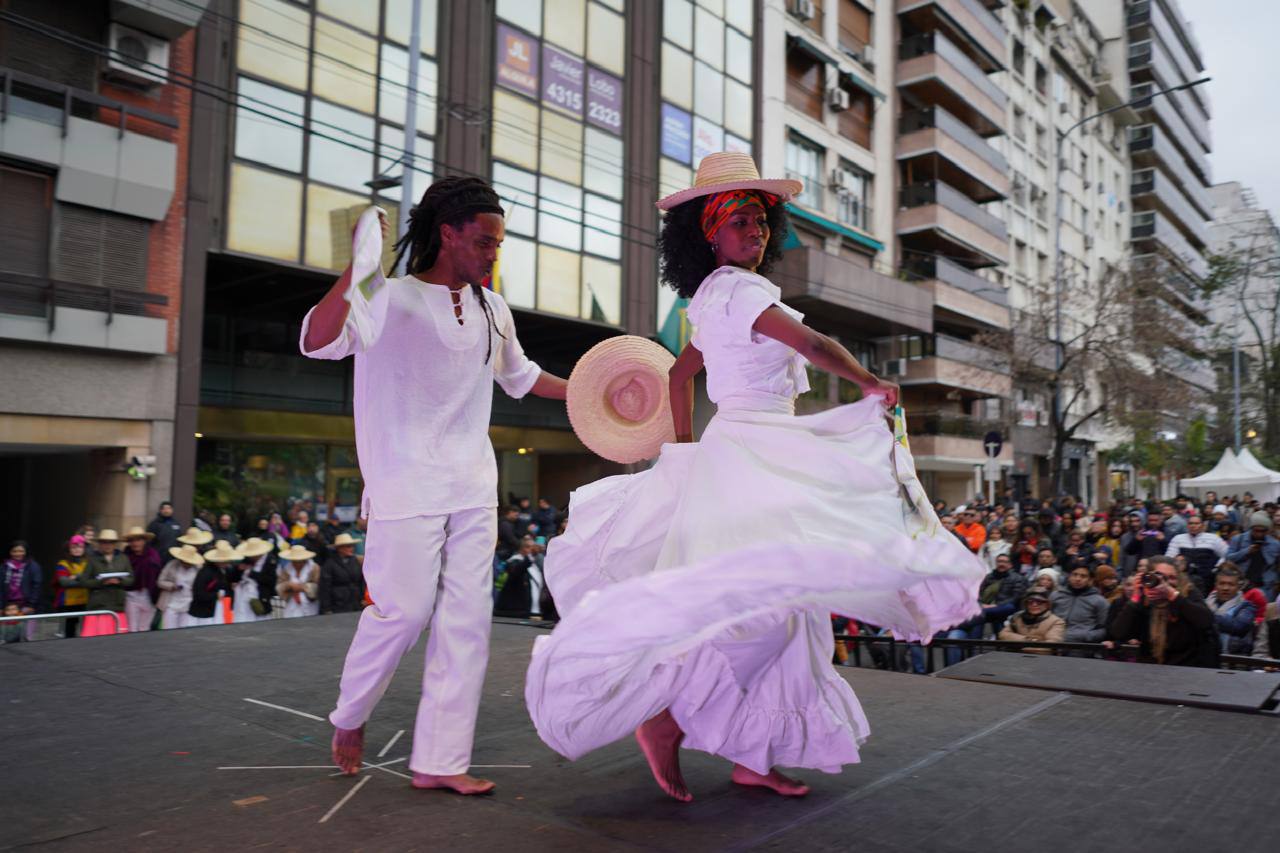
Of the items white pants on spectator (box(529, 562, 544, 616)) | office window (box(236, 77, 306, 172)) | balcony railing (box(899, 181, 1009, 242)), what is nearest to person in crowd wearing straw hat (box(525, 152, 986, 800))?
white pants on spectator (box(529, 562, 544, 616))

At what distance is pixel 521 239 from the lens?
65.9 feet

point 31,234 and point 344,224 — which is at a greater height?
point 344,224

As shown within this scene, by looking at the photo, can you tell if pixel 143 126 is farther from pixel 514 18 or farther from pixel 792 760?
pixel 792 760

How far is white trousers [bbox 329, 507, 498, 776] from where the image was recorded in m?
3.31

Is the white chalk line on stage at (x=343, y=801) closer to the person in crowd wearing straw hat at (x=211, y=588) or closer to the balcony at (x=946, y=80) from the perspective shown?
the person in crowd wearing straw hat at (x=211, y=588)

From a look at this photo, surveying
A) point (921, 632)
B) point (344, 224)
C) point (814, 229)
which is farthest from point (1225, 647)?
point (814, 229)

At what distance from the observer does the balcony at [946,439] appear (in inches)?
1328

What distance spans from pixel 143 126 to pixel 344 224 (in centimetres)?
335

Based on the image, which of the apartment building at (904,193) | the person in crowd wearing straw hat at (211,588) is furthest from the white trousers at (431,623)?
the apartment building at (904,193)

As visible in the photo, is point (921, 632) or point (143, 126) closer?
point (921, 632)

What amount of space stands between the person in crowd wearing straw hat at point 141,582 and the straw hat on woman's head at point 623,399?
830cm

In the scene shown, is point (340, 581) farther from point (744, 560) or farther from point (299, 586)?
point (744, 560)

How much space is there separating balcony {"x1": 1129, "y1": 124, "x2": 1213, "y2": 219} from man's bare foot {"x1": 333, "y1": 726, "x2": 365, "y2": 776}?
6443 cm

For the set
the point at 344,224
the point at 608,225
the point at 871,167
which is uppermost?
the point at 871,167
